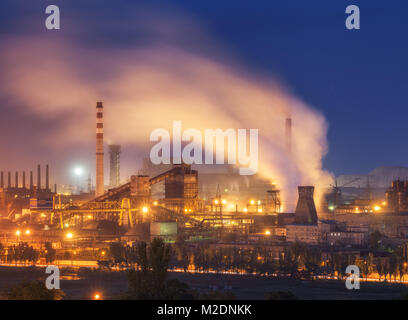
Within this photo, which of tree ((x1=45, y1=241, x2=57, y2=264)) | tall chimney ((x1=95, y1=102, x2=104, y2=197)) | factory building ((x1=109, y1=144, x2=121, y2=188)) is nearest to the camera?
tree ((x1=45, y1=241, x2=57, y2=264))

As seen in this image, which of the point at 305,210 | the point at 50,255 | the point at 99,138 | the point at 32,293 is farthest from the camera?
the point at 99,138

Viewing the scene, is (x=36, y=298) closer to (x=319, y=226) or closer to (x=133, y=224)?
(x=319, y=226)

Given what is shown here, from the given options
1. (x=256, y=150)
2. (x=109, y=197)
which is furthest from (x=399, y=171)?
(x=109, y=197)

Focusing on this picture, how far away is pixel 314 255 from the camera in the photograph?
53.2 metres

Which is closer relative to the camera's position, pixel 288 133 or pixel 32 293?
pixel 32 293

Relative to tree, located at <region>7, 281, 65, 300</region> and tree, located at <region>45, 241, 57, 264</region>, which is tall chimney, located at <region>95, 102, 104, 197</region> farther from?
tree, located at <region>7, 281, 65, 300</region>

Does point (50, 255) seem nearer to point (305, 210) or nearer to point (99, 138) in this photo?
point (305, 210)

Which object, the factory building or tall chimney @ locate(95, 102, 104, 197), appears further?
the factory building

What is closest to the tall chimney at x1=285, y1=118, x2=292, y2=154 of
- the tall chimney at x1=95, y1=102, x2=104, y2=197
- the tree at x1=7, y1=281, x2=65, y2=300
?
the tall chimney at x1=95, y1=102, x2=104, y2=197

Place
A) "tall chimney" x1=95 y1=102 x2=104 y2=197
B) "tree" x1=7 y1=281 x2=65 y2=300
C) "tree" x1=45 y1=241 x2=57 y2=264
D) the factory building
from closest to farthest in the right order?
"tree" x1=7 y1=281 x2=65 y2=300 → "tree" x1=45 y1=241 x2=57 y2=264 → "tall chimney" x1=95 y1=102 x2=104 y2=197 → the factory building

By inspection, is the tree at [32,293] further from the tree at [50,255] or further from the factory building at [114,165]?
the factory building at [114,165]

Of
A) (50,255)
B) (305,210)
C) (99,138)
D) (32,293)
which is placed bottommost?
(32,293)

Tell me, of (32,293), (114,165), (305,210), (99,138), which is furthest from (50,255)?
(114,165)

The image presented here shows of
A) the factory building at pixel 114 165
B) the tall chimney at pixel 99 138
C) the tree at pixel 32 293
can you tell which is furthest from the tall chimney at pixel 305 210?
the factory building at pixel 114 165
